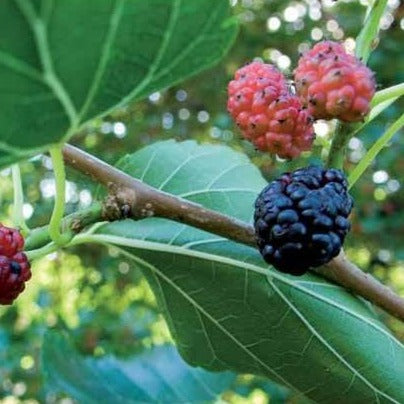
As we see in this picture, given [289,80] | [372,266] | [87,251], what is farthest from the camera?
[87,251]

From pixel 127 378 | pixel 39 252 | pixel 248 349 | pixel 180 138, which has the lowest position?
pixel 180 138

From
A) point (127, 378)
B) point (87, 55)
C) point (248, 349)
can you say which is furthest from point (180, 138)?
point (87, 55)

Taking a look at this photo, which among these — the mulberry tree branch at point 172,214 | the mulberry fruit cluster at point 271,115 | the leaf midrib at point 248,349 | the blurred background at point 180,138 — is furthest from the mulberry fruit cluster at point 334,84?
the blurred background at point 180,138

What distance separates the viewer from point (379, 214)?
2953 mm

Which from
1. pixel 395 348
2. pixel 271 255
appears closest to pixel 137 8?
pixel 271 255

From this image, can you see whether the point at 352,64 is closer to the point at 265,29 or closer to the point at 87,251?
the point at 265,29

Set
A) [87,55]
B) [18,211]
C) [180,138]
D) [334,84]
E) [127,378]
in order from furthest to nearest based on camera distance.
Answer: [180,138], [127,378], [18,211], [334,84], [87,55]

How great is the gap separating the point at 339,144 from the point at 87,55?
0.32 m

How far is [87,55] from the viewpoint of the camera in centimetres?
53

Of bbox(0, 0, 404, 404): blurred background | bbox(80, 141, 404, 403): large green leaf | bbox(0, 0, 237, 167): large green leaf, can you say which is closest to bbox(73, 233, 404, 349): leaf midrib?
bbox(80, 141, 404, 403): large green leaf

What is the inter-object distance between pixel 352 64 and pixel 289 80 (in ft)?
0.34

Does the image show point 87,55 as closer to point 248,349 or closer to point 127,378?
point 248,349

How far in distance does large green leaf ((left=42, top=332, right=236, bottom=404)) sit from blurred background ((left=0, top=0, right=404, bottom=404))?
0.68 meters

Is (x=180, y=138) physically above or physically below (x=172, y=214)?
below
